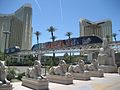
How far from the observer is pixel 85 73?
16.3 metres

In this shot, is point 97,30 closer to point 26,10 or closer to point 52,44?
point 26,10

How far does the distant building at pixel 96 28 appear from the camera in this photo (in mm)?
88375

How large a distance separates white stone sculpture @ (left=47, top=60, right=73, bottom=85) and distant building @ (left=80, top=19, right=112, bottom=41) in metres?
73.5

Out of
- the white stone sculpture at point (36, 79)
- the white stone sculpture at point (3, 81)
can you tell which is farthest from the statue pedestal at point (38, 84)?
the white stone sculpture at point (3, 81)

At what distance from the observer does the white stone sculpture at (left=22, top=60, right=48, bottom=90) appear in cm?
1073

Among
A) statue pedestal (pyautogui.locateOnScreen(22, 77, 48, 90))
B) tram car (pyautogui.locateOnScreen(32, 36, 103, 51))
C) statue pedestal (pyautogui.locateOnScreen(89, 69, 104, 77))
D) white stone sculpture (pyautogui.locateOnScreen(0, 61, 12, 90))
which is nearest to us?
white stone sculpture (pyautogui.locateOnScreen(0, 61, 12, 90))

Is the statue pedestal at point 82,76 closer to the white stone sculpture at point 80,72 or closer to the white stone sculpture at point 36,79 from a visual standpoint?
the white stone sculpture at point 80,72

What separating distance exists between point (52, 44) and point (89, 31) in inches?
1688

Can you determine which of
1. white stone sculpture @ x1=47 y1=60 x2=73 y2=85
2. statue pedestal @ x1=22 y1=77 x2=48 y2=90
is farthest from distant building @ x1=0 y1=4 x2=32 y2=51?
statue pedestal @ x1=22 y1=77 x2=48 y2=90

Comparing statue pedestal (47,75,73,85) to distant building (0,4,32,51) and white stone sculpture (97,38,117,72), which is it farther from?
distant building (0,4,32,51)

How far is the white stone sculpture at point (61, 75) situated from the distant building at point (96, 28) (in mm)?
73460

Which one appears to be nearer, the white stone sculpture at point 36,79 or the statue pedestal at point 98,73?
the white stone sculpture at point 36,79

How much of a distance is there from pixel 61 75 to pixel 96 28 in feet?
264

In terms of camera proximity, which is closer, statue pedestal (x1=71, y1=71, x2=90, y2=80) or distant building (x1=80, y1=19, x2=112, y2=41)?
statue pedestal (x1=71, y1=71, x2=90, y2=80)
